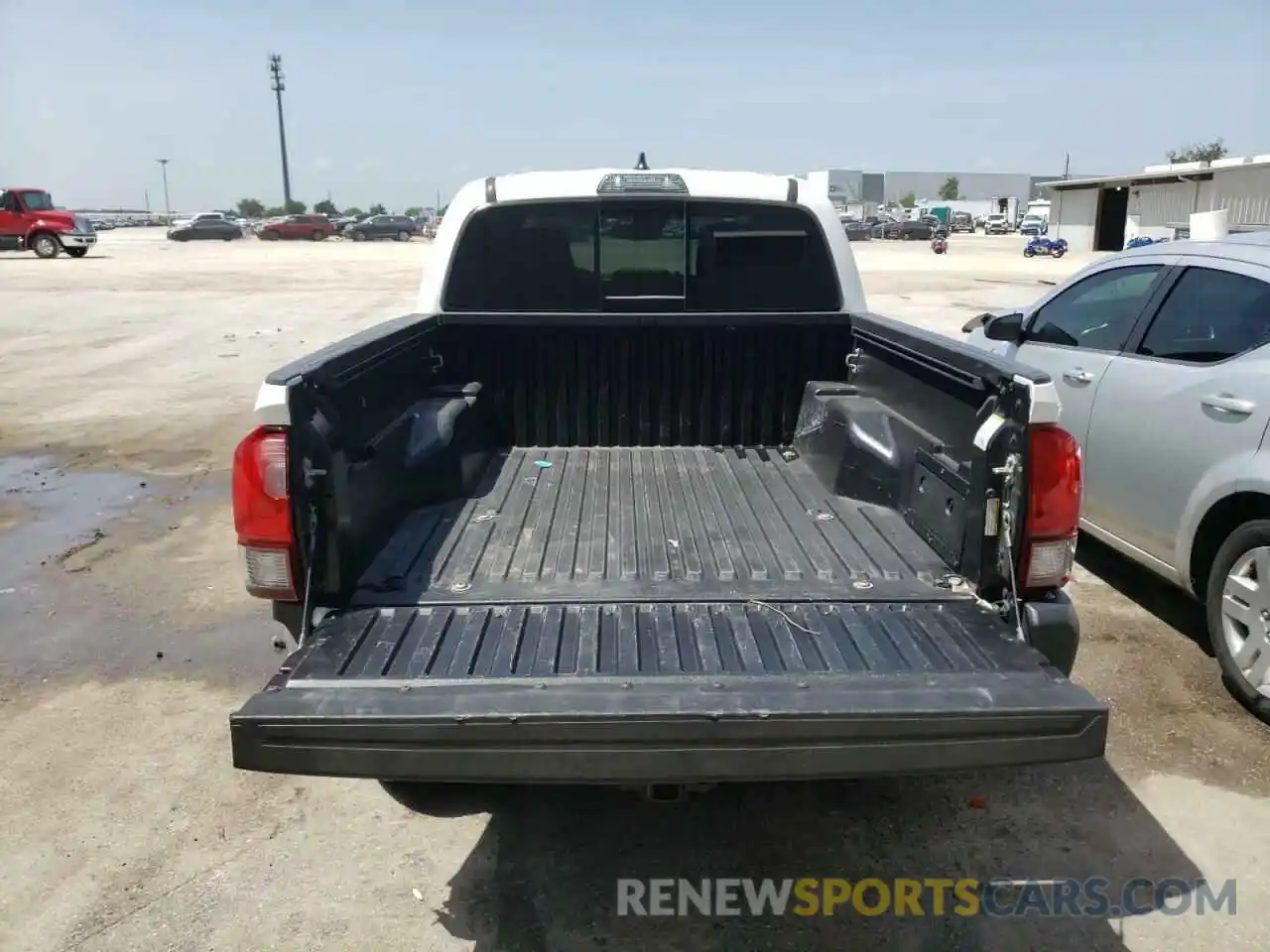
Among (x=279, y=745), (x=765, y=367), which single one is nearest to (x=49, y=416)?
(x=765, y=367)

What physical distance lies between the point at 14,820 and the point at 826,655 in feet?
9.36

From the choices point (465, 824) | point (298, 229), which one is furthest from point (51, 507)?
point (298, 229)

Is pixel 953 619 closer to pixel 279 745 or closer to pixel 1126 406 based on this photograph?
pixel 279 745

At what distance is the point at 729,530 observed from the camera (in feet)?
12.4

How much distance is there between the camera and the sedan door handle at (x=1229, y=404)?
3.96 meters

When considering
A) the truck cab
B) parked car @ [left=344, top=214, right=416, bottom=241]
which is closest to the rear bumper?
the truck cab

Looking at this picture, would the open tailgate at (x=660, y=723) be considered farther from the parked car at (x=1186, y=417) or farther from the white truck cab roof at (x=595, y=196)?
the white truck cab roof at (x=595, y=196)

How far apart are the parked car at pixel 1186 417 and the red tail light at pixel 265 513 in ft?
11.7

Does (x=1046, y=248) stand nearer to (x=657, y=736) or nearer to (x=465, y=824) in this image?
(x=465, y=824)

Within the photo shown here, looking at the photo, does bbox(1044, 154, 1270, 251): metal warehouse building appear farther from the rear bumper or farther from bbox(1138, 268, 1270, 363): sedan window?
the rear bumper

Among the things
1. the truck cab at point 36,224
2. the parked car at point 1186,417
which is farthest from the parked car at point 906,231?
the parked car at point 1186,417

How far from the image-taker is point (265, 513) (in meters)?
2.73

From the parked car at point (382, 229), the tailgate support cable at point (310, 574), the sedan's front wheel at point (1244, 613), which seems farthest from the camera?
the parked car at point (382, 229)

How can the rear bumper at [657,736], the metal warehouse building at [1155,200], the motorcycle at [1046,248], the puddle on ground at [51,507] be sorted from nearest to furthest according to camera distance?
1. the rear bumper at [657,736]
2. the puddle on ground at [51,507]
3. the metal warehouse building at [1155,200]
4. the motorcycle at [1046,248]
